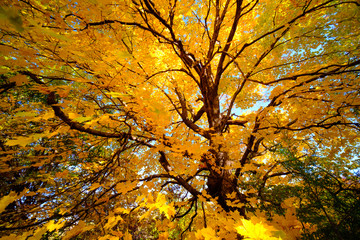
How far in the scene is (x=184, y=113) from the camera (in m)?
3.99

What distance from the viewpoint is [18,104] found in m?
5.11

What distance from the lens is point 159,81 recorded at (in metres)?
4.96

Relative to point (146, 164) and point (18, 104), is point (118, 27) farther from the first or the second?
point (18, 104)

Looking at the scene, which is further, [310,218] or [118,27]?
[118,27]

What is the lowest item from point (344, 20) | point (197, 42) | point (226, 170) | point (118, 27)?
point (226, 170)

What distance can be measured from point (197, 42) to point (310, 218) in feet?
14.2

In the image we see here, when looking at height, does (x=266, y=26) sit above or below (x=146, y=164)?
above

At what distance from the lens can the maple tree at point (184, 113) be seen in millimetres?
1409

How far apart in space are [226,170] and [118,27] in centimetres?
366

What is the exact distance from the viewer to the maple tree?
1409mm

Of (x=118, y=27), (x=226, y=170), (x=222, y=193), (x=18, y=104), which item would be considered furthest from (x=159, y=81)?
(x=18, y=104)

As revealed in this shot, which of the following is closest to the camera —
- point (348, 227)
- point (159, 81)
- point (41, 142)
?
point (348, 227)

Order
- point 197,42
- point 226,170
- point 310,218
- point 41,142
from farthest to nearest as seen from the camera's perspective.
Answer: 1. point 41,142
2. point 197,42
3. point 226,170
4. point 310,218

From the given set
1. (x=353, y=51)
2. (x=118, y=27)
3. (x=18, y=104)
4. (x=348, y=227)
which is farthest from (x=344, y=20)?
(x=18, y=104)
